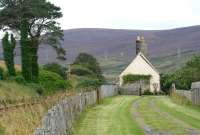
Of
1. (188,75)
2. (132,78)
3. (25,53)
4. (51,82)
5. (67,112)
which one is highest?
(25,53)

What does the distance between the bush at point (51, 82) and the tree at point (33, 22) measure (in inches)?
87.6

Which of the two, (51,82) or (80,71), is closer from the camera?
(51,82)

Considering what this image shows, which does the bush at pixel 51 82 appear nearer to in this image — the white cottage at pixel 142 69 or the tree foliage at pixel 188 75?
the tree foliage at pixel 188 75

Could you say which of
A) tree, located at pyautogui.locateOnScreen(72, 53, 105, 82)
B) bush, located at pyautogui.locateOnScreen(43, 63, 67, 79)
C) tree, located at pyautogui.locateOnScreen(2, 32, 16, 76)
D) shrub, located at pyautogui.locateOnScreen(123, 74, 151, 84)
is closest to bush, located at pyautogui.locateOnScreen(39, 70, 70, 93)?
tree, located at pyautogui.locateOnScreen(2, 32, 16, 76)

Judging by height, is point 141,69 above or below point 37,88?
above

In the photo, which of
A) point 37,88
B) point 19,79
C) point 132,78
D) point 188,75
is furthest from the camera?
point 132,78

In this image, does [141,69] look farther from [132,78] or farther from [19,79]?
[19,79]

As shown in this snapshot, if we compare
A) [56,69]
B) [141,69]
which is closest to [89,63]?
[141,69]

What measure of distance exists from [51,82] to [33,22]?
12.5 meters

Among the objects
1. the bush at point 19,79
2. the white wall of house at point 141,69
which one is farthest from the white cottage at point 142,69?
the bush at point 19,79

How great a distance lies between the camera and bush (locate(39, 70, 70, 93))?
83.5m

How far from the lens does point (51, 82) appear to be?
87.2m

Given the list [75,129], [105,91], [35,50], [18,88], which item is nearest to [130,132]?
[75,129]

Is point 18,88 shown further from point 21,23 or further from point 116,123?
point 116,123
